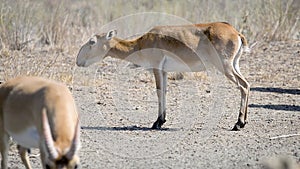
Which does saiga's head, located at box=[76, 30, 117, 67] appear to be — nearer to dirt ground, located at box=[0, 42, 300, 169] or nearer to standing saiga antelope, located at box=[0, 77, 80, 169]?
dirt ground, located at box=[0, 42, 300, 169]

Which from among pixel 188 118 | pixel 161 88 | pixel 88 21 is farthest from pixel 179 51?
pixel 88 21

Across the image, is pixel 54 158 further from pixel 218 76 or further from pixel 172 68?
pixel 218 76

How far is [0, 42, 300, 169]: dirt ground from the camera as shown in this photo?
32.5 feet

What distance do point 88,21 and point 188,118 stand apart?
11.4 meters

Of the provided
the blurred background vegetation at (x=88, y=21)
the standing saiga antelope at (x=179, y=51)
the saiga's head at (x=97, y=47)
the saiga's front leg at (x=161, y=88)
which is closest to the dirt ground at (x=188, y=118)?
the saiga's front leg at (x=161, y=88)

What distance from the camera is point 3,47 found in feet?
58.9

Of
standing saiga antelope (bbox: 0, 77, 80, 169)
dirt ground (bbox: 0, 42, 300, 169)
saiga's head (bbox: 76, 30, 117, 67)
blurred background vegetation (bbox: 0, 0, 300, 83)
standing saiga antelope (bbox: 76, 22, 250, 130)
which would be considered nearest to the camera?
standing saiga antelope (bbox: 0, 77, 80, 169)

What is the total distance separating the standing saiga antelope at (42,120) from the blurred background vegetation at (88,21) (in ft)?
27.4

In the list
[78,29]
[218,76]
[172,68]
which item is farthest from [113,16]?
[172,68]

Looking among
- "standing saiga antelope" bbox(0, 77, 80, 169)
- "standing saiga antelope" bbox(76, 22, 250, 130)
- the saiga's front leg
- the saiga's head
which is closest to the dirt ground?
the saiga's front leg

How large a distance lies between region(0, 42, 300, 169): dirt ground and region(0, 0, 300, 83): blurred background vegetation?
1.59 m

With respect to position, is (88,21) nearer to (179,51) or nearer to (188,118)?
(179,51)

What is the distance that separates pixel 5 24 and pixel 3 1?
1.83 ft

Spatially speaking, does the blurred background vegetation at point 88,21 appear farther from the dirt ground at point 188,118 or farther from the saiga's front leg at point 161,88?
the saiga's front leg at point 161,88
